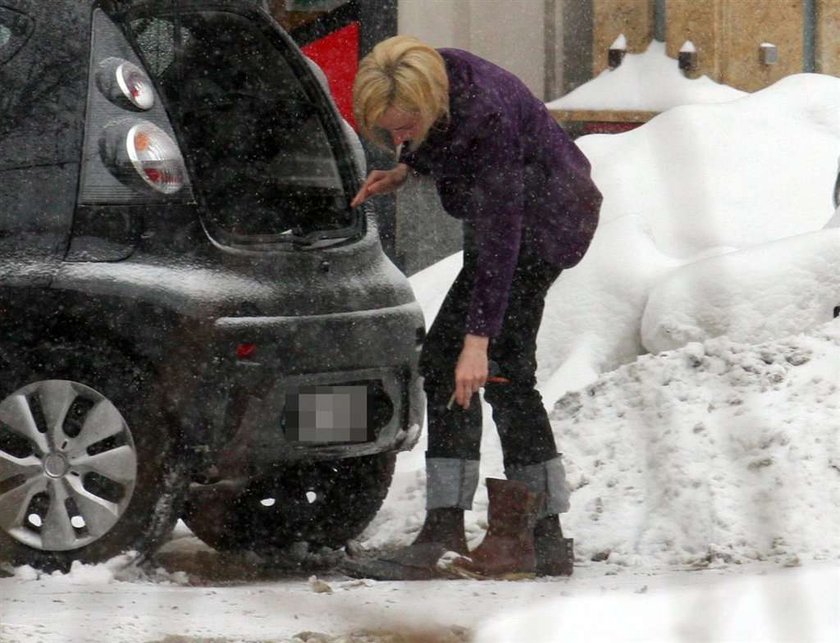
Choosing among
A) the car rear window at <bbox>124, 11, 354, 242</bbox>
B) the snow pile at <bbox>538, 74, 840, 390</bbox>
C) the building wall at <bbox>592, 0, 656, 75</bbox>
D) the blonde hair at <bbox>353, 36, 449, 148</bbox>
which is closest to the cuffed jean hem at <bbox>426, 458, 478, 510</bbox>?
the car rear window at <bbox>124, 11, 354, 242</bbox>

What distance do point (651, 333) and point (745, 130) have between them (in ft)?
11.2

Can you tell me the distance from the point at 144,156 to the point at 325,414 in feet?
2.66

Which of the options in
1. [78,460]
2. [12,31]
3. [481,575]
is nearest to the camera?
[78,460]

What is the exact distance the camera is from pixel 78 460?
462 centimetres

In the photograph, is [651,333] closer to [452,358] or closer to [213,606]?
[452,358]

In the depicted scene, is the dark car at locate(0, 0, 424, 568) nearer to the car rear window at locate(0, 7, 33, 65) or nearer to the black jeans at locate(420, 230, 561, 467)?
the car rear window at locate(0, 7, 33, 65)

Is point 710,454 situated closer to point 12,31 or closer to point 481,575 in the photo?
point 481,575

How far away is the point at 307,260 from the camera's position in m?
4.95

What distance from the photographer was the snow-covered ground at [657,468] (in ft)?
→ 13.1

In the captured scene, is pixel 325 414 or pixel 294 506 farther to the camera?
pixel 294 506

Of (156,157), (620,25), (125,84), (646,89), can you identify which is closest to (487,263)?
(156,157)

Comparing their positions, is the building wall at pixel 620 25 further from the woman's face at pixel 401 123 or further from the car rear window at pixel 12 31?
the car rear window at pixel 12 31

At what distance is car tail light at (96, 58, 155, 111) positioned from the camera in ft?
15.3

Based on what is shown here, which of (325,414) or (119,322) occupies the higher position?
(119,322)
